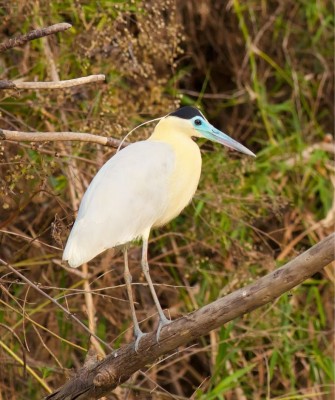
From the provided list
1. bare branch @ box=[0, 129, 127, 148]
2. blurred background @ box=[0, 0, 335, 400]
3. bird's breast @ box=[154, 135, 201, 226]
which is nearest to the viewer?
bare branch @ box=[0, 129, 127, 148]

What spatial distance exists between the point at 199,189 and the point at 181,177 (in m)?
0.84

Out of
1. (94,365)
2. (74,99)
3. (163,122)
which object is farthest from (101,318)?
(94,365)

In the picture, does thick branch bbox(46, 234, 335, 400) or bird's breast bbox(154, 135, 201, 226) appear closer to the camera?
thick branch bbox(46, 234, 335, 400)

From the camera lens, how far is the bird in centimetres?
243

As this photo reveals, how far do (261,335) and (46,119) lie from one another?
1073 mm

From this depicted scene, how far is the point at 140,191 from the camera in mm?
2566

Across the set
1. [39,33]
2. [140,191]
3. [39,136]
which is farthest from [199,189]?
[39,33]

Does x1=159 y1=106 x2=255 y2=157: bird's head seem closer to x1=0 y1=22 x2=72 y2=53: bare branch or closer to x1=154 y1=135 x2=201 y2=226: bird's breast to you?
x1=154 y1=135 x2=201 y2=226: bird's breast

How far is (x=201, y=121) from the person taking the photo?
2773 mm

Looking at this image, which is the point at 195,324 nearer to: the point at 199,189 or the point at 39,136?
the point at 39,136

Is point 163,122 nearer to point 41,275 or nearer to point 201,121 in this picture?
point 201,121

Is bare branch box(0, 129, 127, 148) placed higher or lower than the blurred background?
higher

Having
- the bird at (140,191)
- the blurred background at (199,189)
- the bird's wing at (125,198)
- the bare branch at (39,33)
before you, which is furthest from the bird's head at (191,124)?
the bare branch at (39,33)

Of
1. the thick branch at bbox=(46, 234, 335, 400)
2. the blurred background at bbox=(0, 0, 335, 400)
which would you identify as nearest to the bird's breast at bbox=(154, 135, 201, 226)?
the blurred background at bbox=(0, 0, 335, 400)
